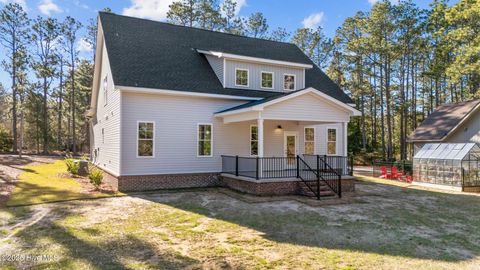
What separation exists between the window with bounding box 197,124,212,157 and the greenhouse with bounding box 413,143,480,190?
11916 mm

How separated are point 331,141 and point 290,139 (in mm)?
2644

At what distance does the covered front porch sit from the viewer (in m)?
12.5

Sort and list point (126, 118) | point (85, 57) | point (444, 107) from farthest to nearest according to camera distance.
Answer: point (85, 57)
point (444, 107)
point (126, 118)

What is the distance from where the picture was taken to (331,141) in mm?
17656

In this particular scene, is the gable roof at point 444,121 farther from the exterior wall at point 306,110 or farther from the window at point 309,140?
the exterior wall at point 306,110

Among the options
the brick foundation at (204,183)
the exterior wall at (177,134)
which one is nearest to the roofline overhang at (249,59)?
the exterior wall at (177,134)

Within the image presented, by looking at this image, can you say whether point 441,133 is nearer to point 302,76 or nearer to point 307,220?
point 302,76

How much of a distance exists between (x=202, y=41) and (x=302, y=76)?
611cm

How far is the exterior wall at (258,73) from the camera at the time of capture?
1569 centimetres

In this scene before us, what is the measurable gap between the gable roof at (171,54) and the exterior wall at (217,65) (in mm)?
192

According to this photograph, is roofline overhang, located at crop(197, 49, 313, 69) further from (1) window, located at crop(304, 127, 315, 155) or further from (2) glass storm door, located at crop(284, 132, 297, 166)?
(2) glass storm door, located at crop(284, 132, 297, 166)

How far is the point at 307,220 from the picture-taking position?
8.69 metres

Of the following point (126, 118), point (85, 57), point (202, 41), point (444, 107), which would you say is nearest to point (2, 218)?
point (126, 118)

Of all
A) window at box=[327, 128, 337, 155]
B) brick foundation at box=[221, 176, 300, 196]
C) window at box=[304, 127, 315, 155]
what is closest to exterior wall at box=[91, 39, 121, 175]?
brick foundation at box=[221, 176, 300, 196]
